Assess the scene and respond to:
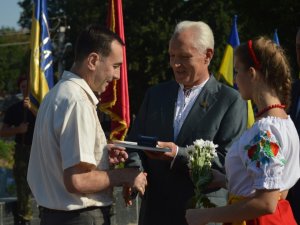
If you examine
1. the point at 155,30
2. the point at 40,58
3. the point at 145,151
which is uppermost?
the point at 155,30

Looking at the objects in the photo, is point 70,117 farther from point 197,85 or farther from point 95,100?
point 197,85

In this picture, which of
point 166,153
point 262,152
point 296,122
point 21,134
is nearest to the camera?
point 262,152

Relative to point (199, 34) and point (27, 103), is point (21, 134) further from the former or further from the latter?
point (199, 34)

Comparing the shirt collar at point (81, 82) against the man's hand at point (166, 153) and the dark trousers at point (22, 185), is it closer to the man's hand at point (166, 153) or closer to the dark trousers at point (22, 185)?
the man's hand at point (166, 153)

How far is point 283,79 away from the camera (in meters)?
3.43

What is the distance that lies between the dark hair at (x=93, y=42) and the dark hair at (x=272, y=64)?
0.74 metres

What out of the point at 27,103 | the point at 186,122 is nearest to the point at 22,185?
the point at 27,103

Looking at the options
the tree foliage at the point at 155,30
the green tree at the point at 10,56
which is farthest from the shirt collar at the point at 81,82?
the green tree at the point at 10,56

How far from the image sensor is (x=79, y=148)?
3.57m

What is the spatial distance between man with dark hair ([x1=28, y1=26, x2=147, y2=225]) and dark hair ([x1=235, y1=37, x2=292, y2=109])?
764 millimetres

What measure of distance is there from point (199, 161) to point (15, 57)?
8900 cm

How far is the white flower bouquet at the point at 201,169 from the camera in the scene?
12.0 feet

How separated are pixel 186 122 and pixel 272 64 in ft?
3.63

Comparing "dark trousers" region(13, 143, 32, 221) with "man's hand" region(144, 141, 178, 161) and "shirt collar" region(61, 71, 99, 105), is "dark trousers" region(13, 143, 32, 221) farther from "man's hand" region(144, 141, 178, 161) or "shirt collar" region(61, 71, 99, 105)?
"shirt collar" region(61, 71, 99, 105)
